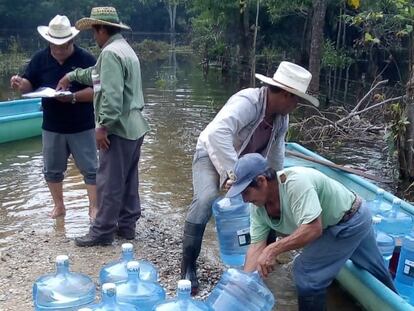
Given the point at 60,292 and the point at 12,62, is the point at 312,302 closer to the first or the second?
the point at 60,292

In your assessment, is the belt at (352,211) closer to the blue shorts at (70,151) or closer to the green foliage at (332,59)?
the blue shorts at (70,151)

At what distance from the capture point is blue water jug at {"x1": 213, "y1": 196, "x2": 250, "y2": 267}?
4.43 meters

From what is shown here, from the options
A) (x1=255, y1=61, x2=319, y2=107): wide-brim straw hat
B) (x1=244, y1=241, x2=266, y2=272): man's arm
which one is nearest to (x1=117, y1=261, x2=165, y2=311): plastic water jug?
(x1=244, y1=241, x2=266, y2=272): man's arm

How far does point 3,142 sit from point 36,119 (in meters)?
0.81

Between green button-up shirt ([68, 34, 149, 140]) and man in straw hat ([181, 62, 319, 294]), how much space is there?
0.81m

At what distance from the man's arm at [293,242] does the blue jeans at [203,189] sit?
1.00 m

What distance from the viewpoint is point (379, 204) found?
17.4 feet

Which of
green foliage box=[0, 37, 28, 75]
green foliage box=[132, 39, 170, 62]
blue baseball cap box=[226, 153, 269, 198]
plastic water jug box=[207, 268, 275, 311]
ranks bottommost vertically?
green foliage box=[132, 39, 170, 62]

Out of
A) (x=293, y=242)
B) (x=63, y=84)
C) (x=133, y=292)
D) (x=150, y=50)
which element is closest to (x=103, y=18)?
(x=63, y=84)

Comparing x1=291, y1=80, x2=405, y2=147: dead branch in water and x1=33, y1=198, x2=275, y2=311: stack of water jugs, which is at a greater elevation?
x1=33, y1=198, x2=275, y2=311: stack of water jugs

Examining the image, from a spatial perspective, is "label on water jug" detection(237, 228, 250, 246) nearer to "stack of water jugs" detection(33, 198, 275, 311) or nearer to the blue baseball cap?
"stack of water jugs" detection(33, 198, 275, 311)

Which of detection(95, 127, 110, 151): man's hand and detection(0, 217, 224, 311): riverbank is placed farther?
detection(95, 127, 110, 151): man's hand

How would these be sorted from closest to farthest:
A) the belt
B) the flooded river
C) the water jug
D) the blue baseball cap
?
the blue baseball cap → the belt → the water jug → the flooded river

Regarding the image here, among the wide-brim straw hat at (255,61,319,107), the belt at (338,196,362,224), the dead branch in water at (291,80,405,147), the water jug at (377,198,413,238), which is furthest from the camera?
the dead branch in water at (291,80,405,147)
